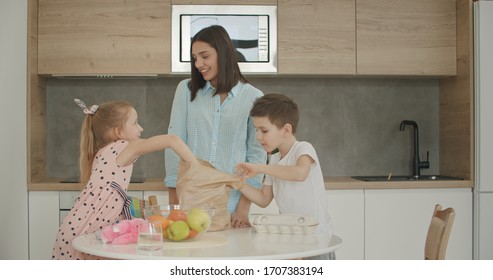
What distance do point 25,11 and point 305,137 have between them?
1.47 m

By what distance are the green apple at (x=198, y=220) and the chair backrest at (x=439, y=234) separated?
600 mm

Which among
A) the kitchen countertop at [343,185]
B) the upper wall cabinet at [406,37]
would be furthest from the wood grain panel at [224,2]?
the kitchen countertop at [343,185]

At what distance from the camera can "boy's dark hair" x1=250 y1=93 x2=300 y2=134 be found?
2080 millimetres

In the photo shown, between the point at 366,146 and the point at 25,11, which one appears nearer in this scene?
the point at 25,11

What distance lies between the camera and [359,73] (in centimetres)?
324

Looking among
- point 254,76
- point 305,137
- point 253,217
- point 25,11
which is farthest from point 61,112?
point 253,217

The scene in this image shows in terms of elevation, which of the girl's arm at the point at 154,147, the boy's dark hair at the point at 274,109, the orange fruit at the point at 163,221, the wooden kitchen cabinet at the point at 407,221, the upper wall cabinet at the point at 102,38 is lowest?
the wooden kitchen cabinet at the point at 407,221

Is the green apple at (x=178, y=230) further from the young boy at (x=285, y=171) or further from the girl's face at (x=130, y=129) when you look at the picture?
the girl's face at (x=130, y=129)

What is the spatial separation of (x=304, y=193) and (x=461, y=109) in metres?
1.51

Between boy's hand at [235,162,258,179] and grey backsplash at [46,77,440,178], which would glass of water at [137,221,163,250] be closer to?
boy's hand at [235,162,258,179]

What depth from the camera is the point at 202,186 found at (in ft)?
6.10

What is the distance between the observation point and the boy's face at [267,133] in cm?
207

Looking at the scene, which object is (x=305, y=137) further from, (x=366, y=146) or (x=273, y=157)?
(x=273, y=157)

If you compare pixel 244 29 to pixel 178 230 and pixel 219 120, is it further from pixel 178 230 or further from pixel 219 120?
pixel 178 230
